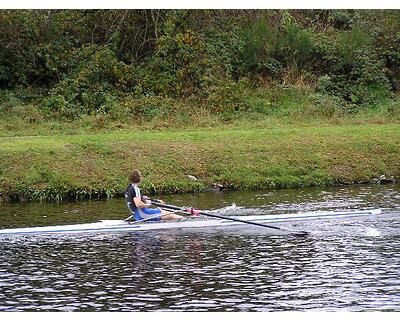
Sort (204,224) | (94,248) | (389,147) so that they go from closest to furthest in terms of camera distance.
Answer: (94,248), (204,224), (389,147)

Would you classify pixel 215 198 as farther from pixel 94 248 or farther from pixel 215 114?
pixel 215 114

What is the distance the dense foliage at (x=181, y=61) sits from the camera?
123 ft

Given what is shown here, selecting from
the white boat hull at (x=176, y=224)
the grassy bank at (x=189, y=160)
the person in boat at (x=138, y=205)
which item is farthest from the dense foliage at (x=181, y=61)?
the white boat hull at (x=176, y=224)

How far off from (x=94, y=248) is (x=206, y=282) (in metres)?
4.28

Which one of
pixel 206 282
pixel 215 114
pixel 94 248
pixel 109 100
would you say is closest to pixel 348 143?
pixel 215 114

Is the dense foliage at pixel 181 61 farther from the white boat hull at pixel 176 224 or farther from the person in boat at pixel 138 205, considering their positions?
the white boat hull at pixel 176 224

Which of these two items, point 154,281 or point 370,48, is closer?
point 154,281

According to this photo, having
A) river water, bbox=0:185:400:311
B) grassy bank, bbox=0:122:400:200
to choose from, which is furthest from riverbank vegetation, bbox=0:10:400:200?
river water, bbox=0:185:400:311

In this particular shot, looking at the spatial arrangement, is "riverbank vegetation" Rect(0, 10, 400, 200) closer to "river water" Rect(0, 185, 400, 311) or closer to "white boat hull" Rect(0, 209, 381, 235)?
"river water" Rect(0, 185, 400, 311)

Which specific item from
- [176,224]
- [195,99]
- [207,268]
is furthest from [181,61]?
[207,268]

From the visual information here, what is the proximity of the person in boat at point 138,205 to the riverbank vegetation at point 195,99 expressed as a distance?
6.08 metres

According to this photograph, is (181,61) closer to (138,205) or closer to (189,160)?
(189,160)

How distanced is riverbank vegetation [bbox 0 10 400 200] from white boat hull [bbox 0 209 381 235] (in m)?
A: 6.49
